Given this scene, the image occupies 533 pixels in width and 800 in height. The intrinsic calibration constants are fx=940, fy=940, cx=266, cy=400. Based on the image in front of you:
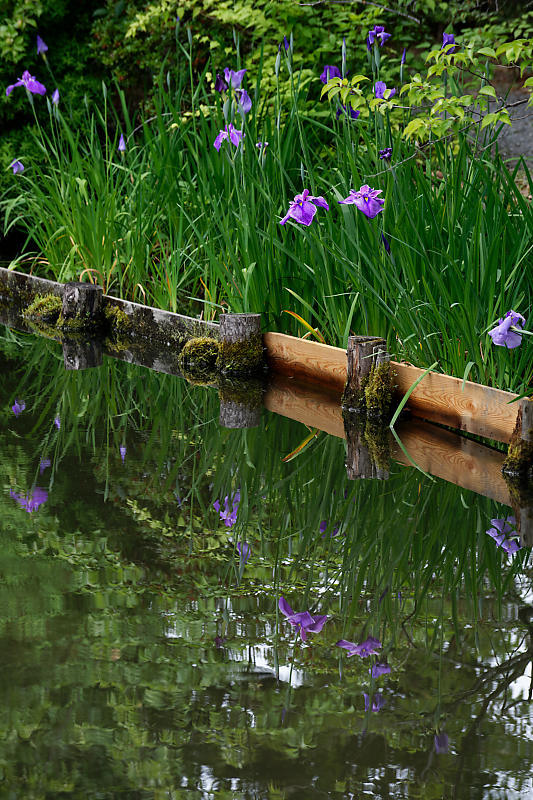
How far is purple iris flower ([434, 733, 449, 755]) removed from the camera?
1.91m

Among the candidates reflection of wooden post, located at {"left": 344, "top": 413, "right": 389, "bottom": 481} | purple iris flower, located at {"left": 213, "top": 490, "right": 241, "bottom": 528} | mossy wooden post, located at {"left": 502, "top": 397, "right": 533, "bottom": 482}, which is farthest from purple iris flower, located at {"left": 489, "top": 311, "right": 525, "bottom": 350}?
purple iris flower, located at {"left": 213, "top": 490, "right": 241, "bottom": 528}

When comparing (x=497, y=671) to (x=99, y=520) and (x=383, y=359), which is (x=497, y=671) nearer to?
(x=99, y=520)

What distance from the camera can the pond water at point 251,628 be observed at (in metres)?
1.87

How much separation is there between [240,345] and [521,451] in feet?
6.55

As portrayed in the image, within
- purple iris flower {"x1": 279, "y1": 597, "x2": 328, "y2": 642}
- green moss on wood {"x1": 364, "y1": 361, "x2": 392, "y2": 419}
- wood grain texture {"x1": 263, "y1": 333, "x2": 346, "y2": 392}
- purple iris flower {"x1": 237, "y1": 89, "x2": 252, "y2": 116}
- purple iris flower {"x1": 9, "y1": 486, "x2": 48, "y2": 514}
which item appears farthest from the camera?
purple iris flower {"x1": 237, "y1": 89, "x2": 252, "y2": 116}

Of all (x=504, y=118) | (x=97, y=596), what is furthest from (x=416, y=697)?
(x=504, y=118)

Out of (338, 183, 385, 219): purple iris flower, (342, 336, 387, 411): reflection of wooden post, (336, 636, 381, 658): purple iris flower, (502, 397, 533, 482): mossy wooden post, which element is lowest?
(336, 636, 381, 658): purple iris flower

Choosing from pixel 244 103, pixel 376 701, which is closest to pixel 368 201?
pixel 244 103

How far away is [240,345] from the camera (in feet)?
16.9

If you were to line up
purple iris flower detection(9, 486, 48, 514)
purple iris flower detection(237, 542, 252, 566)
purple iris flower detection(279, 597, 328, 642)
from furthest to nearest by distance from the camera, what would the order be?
purple iris flower detection(9, 486, 48, 514) → purple iris flower detection(237, 542, 252, 566) → purple iris flower detection(279, 597, 328, 642)

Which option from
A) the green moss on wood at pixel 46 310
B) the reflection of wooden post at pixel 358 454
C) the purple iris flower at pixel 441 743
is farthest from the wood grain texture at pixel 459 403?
the green moss on wood at pixel 46 310

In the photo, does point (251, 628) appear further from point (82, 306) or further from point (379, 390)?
point (82, 306)

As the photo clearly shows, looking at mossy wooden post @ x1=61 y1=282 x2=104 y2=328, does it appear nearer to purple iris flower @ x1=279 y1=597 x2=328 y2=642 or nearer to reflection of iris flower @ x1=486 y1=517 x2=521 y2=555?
reflection of iris flower @ x1=486 y1=517 x2=521 y2=555

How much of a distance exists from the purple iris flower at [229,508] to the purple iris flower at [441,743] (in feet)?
4.27
